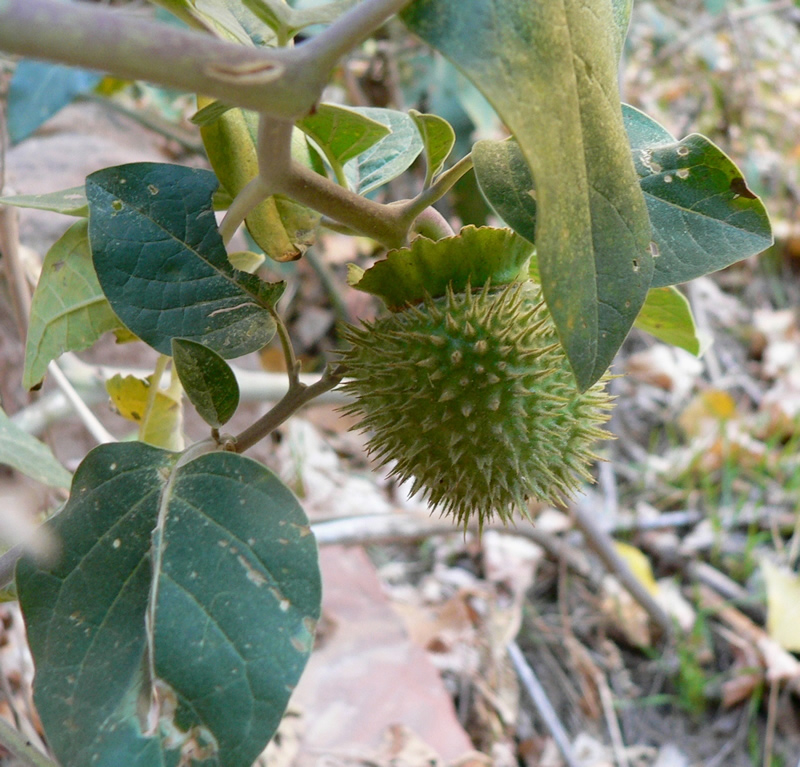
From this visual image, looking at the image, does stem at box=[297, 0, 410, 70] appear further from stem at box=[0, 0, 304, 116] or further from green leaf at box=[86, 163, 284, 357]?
green leaf at box=[86, 163, 284, 357]

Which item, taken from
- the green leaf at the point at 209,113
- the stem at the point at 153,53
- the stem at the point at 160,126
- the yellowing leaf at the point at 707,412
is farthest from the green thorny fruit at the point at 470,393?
the yellowing leaf at the point at 707,412

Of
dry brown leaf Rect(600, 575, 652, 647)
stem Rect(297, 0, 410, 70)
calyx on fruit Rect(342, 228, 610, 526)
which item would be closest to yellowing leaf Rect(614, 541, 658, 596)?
dry brown leaf Rect(600, 575, 652, 647)

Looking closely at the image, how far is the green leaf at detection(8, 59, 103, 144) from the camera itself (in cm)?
155

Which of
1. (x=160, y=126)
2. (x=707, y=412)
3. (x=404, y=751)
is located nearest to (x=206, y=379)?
(x=404, y=751)

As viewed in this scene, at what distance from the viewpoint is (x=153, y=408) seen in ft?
2.74

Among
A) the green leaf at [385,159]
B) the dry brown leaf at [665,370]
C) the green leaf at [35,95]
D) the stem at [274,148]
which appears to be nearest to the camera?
the stem at [274,148]

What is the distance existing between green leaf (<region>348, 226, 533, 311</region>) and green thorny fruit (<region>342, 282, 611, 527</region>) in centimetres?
1

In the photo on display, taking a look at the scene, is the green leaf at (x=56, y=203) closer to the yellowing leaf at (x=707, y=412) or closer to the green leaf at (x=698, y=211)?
the green leaf at (x=698, y=211)

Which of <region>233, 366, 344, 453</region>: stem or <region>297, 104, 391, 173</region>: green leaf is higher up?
<region>297, 104, 391, 173</region>: green leaf

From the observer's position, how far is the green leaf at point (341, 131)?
0.60 meters

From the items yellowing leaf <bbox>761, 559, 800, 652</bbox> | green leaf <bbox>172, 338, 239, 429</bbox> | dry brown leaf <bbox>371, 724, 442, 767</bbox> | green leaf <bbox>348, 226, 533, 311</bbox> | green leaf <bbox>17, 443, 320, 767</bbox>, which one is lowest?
yellowing leaf <bbox>761, 559, 800, 652</bbox>

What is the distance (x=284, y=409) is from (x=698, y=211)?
0.35 m

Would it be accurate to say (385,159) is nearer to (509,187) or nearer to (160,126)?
(509,187)

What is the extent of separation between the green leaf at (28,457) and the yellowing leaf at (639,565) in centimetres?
145
